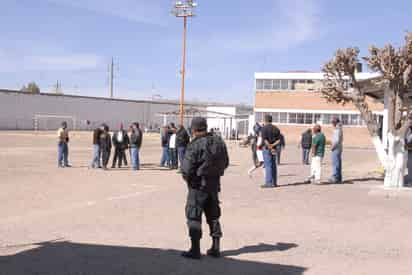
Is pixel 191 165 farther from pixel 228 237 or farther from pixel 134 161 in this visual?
pixel 134 161

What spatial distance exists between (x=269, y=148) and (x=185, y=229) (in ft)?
18.7

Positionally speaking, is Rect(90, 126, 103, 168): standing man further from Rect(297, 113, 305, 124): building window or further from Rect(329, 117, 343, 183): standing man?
Rect(297, 113, 305, 124): building window

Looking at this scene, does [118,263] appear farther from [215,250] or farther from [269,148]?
[269,148]

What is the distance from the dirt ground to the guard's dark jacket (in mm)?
923

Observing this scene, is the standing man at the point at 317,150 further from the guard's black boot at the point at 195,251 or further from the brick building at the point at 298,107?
the brick building at the point at 298,107

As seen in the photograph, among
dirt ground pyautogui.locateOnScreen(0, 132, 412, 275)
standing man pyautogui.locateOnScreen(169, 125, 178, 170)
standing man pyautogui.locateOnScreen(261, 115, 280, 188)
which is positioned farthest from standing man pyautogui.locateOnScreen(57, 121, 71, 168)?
standing man pyautogui.locateOnScreen(261, 115, 280, 188)

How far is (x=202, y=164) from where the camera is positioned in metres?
6.66

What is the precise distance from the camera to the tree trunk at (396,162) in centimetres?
1362

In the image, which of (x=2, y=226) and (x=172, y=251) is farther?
(x=2, y=226)

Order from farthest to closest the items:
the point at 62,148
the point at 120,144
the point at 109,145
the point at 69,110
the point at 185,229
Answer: the point at 69,110 < the point at 120,144 < the point at 62,148 < the point at 109,145 < the point at 185,229

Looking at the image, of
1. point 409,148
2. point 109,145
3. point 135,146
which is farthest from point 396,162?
point 109,145

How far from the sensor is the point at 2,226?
8594mm

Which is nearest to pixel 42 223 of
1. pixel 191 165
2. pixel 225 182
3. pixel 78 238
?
pixel 78 238

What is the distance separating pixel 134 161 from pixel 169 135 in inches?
73.3
